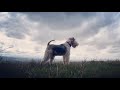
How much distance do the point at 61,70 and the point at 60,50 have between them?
1.07ft

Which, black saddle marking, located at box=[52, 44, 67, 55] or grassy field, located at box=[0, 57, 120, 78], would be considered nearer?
grassy field, located at box=[0, 57, 120, 78]

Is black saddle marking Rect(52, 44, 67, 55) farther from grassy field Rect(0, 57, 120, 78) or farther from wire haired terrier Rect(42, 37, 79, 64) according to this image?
grassy field Rect(0, 57, 120, 78)

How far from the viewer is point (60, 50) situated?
7.25 meters

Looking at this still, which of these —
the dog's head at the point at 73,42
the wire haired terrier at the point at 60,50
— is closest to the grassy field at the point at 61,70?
the wire haired terrier at the point at 60,50

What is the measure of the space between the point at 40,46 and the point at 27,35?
0.27 m

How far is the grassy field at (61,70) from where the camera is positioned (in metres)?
7.11

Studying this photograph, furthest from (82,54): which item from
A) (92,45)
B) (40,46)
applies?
(40,46)

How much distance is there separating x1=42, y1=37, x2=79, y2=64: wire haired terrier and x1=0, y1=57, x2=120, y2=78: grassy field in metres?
0.11

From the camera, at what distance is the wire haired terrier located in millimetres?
7156

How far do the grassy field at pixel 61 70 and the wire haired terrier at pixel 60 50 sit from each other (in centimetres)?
11

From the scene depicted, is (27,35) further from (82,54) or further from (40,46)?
(82,54)

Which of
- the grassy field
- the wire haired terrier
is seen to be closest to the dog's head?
the wire haired terrier

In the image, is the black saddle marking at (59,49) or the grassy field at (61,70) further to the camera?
the black saddle marking at (59,49)

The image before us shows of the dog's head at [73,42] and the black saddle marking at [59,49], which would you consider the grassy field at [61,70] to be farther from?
the dog's head at [73,42]
